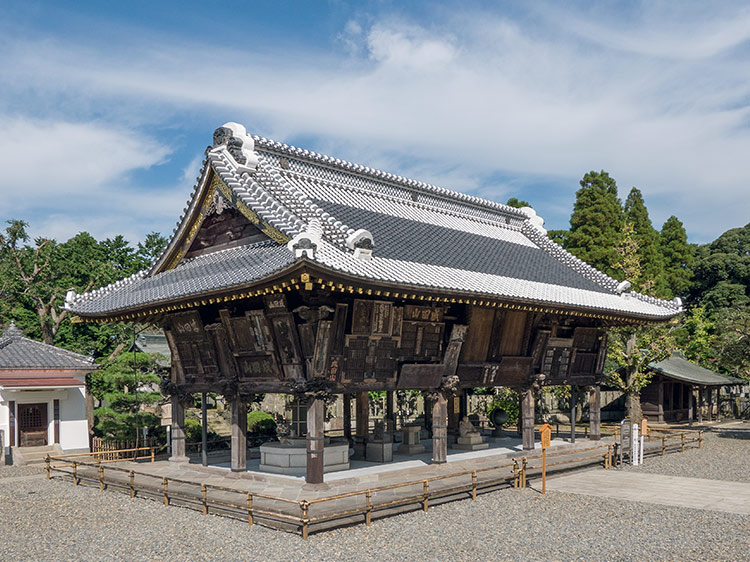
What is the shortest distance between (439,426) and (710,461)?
10808 millimetres

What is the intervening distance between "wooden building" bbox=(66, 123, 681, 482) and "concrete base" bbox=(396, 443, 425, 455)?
1.39 metres

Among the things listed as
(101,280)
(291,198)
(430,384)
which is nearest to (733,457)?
(430,384)

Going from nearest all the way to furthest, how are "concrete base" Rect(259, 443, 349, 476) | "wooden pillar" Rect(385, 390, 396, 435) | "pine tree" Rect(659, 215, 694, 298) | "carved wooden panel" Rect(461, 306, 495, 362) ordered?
"concrete base" Rect(259, 443, 349, 476)
"carved wooden panel" Rect(461, 306, 495, 362)
"wooden pillar" Rect(385, 390, 396, 435)
"pine tree" Rect(659, 215, 694, 298)

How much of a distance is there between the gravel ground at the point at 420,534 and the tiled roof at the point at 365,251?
5451 millimetres

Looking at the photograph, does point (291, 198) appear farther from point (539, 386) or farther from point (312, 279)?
point (539, 386)

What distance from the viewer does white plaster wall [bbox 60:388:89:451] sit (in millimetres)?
29453

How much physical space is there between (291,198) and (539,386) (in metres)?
11.1

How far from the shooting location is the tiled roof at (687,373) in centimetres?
3734

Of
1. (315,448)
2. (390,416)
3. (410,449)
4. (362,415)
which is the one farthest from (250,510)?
(390,416)

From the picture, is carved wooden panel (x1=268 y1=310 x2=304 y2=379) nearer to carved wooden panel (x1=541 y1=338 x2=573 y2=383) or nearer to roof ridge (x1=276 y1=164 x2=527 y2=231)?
roof ridge (x1=276 y1=164 x2=527 y2=231)

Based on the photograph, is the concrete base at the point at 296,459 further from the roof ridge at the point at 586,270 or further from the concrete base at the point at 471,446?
the roof ridge at the point at 586,270

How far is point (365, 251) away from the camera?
17.4 meters

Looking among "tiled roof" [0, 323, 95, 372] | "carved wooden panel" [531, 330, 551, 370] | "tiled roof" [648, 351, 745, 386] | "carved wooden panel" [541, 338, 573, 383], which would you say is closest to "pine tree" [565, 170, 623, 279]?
"tiled roof" [648, 351, 745, 386]

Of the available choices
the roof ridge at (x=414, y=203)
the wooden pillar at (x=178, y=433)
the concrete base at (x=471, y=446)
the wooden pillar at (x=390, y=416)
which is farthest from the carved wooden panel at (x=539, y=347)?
the wooden pillar at (x=178, y=433)
